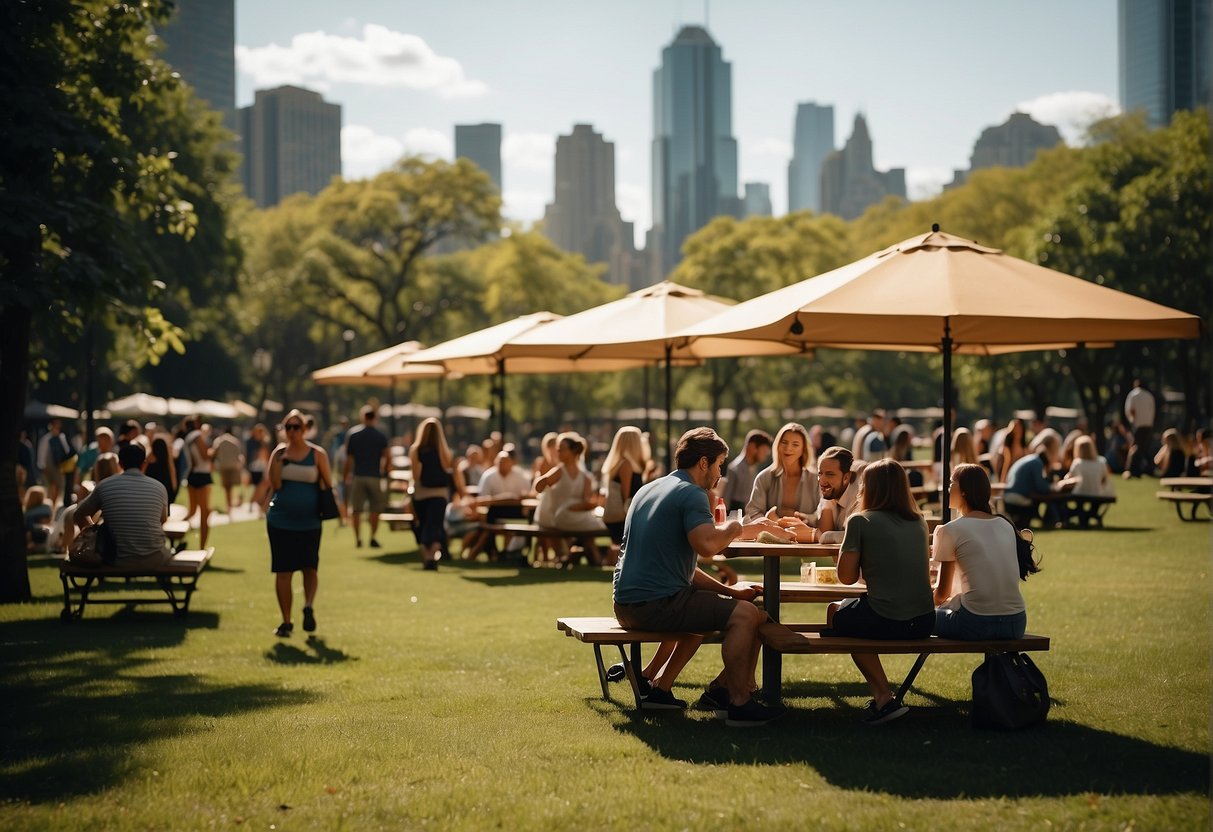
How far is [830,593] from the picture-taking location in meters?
8.07

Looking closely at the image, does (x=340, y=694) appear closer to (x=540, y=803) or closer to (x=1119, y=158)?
(x=540, y=803)

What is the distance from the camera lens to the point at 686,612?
768 cm

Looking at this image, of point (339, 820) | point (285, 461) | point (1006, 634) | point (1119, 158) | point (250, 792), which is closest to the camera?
point (339, 820)

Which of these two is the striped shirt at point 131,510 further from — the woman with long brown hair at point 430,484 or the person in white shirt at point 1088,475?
the person in white shirt at point 1088,475

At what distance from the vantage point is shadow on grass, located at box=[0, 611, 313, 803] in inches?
261

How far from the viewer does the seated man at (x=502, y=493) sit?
18.9 m

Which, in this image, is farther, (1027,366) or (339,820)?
(1027,366)

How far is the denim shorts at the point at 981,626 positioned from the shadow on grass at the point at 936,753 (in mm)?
509

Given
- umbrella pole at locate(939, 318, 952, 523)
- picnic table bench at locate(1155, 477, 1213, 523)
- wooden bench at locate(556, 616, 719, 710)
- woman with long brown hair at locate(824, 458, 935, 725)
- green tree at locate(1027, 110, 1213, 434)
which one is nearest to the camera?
woman with long brown hair at locate(824, 458, 935, 725)

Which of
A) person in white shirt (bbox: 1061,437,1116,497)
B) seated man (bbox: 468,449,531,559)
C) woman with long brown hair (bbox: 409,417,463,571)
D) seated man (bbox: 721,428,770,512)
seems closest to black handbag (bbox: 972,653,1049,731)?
seated man (bbox: 721,428,770,512)

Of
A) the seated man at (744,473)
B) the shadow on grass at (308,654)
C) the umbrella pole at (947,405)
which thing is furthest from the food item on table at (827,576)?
the seated man at (744,473)

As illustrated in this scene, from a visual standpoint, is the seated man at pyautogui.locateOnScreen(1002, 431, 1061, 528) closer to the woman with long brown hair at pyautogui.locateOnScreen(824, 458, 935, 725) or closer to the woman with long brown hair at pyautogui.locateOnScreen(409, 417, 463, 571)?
the woman with long brown hair at pyautogui.locateOnScreen(409, 417, 463, 571)

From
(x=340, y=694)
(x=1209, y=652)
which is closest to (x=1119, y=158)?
(x=1209, y=652)

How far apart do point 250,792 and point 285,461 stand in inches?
230
